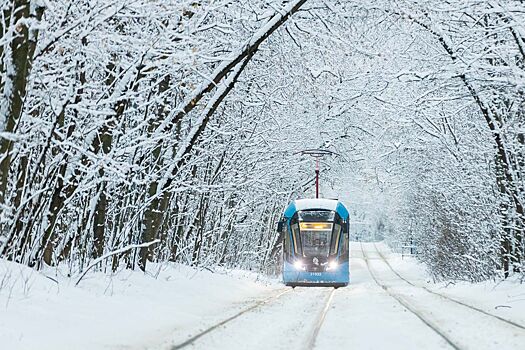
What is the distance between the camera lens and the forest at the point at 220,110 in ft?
24.6

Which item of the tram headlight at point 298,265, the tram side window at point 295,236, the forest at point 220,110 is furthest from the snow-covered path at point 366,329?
the tram side window at point 295,236

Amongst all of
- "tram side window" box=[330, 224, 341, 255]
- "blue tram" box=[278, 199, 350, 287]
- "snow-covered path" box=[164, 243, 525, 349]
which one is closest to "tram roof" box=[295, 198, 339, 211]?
"blue tram" box=[278, 199, 350, 287]

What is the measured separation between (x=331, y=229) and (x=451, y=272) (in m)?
7.26

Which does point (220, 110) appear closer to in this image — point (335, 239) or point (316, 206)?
point (316, 206)

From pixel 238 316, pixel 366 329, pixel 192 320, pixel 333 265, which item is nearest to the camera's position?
pixel 366 329

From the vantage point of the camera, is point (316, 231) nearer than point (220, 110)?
No

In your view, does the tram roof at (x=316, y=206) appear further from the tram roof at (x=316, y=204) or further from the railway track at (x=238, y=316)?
the railway track at (x=238, y=316)

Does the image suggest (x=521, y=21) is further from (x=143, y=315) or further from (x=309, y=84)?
(x=143, y=315)

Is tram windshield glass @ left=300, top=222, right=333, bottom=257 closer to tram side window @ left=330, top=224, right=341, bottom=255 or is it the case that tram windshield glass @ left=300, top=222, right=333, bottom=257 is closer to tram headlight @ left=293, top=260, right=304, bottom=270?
tram side window @ left=330, top=224, right=341, bottom=255

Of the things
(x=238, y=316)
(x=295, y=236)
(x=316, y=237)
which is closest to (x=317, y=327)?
(x=238, y=316)

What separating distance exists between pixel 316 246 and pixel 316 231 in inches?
18.9

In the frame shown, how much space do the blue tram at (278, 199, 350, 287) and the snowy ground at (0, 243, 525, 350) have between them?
8462 millimetres

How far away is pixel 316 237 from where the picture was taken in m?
21.1

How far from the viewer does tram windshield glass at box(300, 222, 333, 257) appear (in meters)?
21.0
